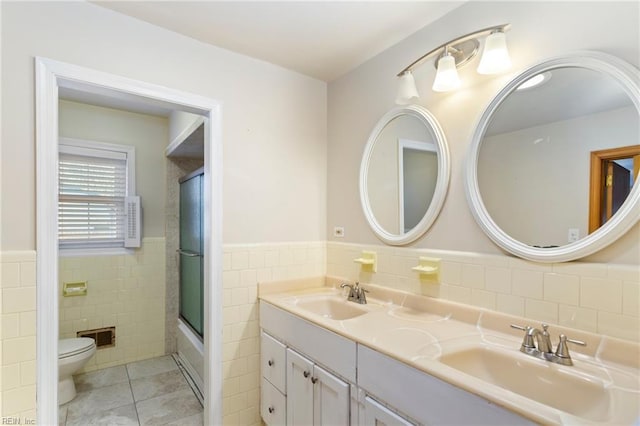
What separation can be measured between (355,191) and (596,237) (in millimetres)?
1267

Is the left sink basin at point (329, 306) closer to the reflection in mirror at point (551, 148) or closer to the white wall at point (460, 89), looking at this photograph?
the white wall at point (460, 89)

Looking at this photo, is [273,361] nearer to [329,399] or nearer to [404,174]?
[329,399]

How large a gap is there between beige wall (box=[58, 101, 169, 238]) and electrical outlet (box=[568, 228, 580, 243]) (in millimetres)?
3161

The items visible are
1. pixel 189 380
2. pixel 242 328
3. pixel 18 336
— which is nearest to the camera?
pixel 18 336

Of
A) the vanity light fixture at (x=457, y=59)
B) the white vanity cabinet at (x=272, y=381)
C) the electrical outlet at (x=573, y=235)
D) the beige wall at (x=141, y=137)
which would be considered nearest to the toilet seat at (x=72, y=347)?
the beige wall at (x=141, y=137)

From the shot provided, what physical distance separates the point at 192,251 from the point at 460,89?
2376 millimetres

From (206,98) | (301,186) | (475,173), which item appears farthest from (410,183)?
(206,98)

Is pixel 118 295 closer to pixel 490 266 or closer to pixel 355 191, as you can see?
pixel 355 191

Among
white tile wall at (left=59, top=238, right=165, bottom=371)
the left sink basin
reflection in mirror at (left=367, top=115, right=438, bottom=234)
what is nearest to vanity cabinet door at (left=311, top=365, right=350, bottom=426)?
the left sink basin

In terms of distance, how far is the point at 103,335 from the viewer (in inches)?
113

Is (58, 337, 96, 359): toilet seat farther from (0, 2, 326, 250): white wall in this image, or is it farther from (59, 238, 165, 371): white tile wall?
(0, 2, 326, 250): white wall

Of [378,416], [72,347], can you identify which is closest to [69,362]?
[72,347]

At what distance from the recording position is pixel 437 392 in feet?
3.25

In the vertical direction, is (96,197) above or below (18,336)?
above
